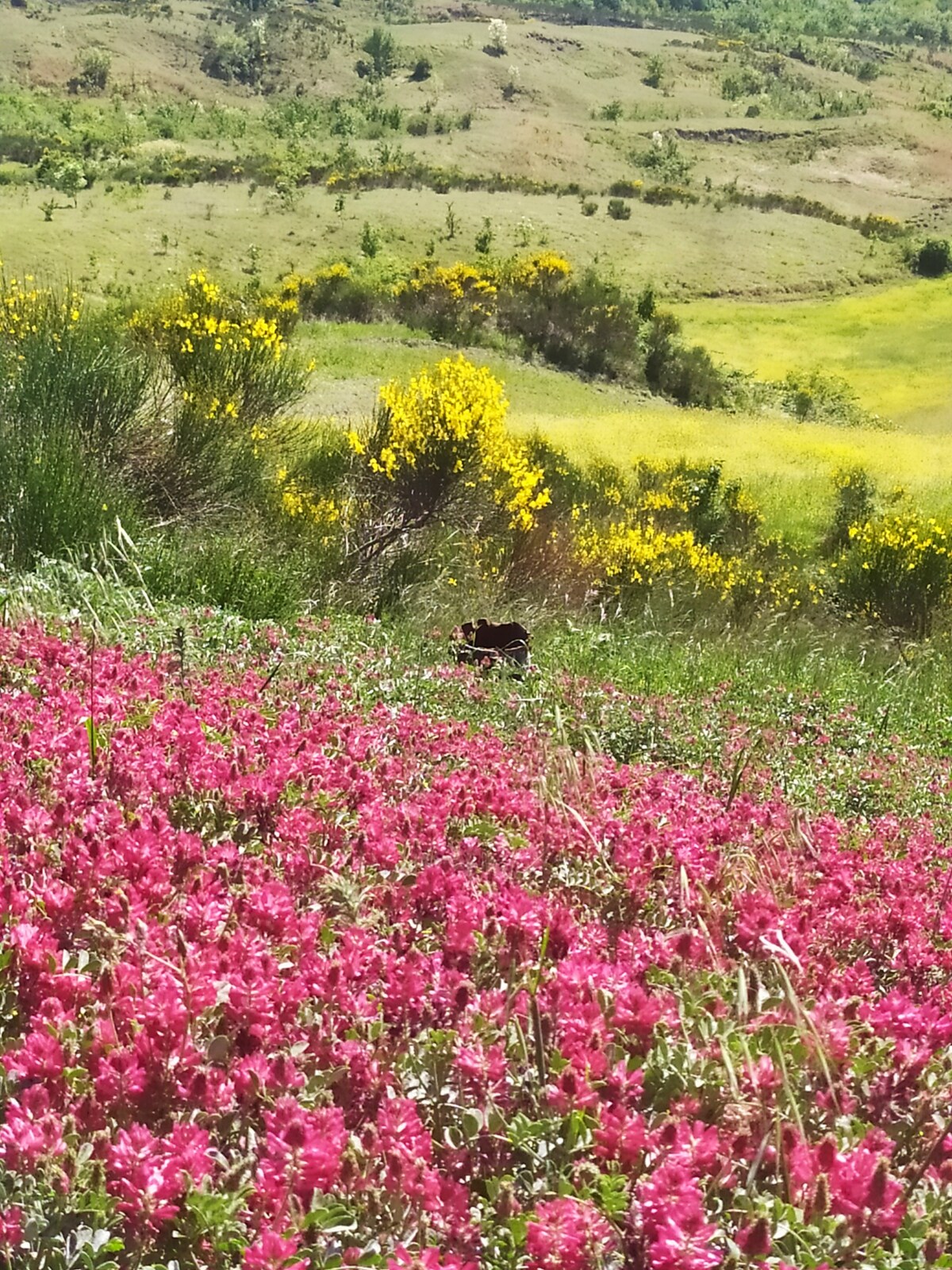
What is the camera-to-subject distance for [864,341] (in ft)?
143

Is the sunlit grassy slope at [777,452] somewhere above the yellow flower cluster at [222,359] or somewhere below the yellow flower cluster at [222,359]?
below

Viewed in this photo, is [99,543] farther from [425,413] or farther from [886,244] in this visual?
[886,244]

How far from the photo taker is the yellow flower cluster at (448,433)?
330 inches

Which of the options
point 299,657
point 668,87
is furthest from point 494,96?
point 299,657

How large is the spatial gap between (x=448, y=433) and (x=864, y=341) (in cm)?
3960

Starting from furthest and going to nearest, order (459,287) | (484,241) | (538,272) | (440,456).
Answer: (484,241)
(538,272)
(459,287)
(440,456)

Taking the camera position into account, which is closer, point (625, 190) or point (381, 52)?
point (625, 190)

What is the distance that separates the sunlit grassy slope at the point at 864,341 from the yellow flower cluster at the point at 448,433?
27.8m

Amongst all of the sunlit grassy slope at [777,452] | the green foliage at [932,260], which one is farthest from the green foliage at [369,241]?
the green foliage at [932,260]

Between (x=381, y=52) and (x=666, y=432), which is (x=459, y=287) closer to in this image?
(x=666, y=432)

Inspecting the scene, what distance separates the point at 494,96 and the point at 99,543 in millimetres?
95640

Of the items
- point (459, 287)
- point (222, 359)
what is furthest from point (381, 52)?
point (222, 359)

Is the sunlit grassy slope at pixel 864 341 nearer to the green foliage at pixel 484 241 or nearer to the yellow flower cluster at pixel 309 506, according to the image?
the green foliage at pixel 484 241

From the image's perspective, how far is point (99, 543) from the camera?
5836 mm
